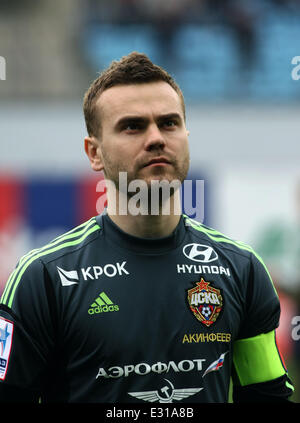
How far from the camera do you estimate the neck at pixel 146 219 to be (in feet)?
8.01

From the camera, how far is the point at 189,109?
9.91m

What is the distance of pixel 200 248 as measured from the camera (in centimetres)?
254

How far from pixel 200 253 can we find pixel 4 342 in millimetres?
720

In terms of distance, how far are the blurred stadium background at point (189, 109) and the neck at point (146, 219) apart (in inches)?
207

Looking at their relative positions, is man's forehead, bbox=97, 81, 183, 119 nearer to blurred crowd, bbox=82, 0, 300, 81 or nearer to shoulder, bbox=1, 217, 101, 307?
shoulder, bbox=1, 217, 101, 307

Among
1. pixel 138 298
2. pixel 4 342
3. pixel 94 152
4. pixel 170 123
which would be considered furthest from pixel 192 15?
pixel 4 342

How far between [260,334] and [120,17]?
9806 millimetres

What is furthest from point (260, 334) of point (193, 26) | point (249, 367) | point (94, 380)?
point (193, 26)

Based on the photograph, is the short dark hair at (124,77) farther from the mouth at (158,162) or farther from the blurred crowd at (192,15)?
the blurred crowd at (192,15)

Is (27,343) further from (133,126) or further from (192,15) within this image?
(192,15)

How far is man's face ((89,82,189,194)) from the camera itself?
234cm

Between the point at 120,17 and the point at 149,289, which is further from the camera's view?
the point at 120,17

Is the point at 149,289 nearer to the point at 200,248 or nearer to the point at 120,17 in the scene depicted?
the point at 200,248

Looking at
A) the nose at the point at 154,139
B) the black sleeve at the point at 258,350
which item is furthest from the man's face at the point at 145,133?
the black sleeve at the point at 258,350
